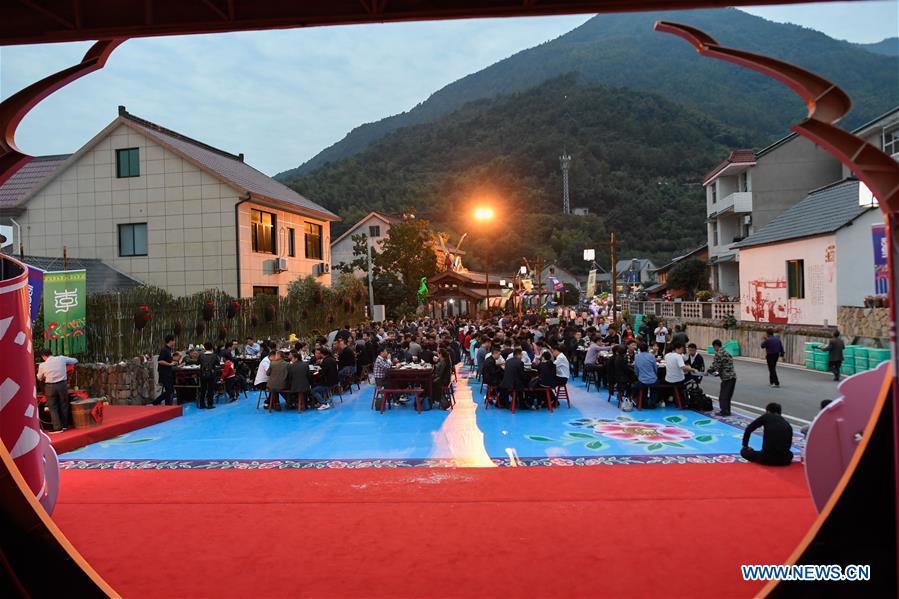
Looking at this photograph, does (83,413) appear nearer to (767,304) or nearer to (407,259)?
(767,304)

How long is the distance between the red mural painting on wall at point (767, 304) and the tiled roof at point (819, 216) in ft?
5.68

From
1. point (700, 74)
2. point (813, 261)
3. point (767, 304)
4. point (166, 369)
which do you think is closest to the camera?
point (166, 369)

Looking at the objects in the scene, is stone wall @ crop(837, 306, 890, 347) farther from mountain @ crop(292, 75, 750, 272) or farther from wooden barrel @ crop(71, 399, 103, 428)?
mountain @ crop(292, 75, 750, 272)

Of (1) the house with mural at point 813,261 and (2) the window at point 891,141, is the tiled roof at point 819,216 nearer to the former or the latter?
(1) the house with mural at point 813,261

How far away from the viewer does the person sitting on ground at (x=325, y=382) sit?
1365cm

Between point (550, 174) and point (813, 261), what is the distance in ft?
282

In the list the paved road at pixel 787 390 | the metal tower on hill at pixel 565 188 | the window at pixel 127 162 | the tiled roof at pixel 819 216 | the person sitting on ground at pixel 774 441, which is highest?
the metal tower on hill at pixel 565 188

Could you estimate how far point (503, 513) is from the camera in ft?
19.5

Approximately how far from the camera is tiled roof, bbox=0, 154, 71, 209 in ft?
78.8

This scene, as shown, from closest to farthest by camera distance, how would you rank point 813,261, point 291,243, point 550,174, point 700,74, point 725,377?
point 725,377 → point 813,261 → point 291,243 → point 550,174 → point 700,74

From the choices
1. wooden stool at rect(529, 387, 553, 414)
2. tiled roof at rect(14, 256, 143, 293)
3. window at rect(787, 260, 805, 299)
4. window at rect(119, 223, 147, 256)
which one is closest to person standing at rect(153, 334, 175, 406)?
wooden stool at rect(529, 387, 553, 414)

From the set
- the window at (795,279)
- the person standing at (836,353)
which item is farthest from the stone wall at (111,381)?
the window at (795,279)

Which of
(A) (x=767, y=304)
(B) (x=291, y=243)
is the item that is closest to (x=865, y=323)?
(A) (x=767, y=304)

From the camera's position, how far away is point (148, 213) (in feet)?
73.8
